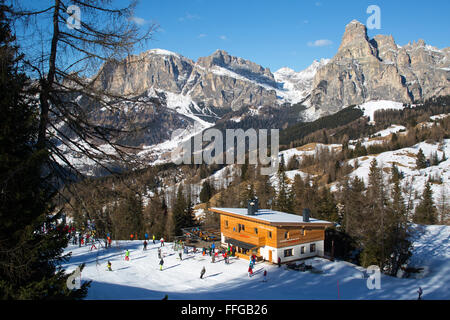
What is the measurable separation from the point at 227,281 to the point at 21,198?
21840 millimetres

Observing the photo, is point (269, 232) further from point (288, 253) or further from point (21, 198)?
point (21, 198)

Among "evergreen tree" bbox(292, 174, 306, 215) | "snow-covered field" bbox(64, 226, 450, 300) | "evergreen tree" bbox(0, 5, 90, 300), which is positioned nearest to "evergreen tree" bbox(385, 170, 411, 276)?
"snow-covered field" bbox(64, 226, 450, 300)

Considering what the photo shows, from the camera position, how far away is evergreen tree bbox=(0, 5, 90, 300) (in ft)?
16.3

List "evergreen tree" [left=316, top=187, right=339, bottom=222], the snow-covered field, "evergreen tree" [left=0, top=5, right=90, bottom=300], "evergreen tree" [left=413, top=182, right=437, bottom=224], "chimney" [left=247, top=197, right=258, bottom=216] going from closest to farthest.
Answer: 1. "evergreen tree" [left=0, top=5, right=90, bottom=300]
2. the snow-covered field
3. "chimney" [left=247, top=197, right=258, bottom=216]
4. "evergreen tree" [left=316, top=187, right=339, bottom=222]
5. "evergreen tree" [left=413, top=182, right=437, bottom=224]

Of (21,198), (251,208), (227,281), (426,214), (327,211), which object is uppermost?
(21,198)

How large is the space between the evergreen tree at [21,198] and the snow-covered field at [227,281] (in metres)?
13.4

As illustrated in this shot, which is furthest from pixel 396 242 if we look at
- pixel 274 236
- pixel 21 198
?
pixel 21 198

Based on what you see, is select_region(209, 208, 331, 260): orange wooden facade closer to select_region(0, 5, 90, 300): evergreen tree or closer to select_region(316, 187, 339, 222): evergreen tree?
select_region(316, 187, 339, 222): evergreen tree

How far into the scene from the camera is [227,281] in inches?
973

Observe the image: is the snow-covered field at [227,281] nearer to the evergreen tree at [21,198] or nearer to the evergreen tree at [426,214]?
the evergreen tree at [21,198]

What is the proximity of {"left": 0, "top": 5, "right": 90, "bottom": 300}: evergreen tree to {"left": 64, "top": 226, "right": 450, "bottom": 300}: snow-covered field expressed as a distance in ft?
44.1

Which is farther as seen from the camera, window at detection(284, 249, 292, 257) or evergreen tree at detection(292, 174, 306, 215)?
evergreen tree at detection(292, 174, 306, 215)

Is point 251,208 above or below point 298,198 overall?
above

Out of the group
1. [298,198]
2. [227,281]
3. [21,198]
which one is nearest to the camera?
[21,198]
